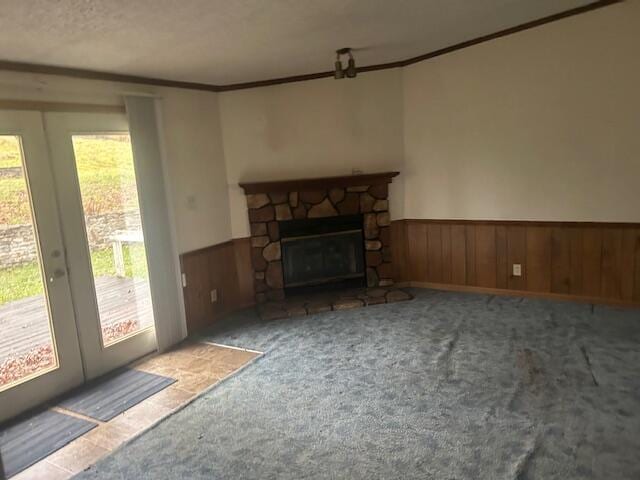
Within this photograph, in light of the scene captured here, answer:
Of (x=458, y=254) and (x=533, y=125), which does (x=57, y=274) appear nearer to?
(x=458, y=254)

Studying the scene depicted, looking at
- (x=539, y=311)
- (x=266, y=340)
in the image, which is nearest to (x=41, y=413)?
(x=266, y=340)

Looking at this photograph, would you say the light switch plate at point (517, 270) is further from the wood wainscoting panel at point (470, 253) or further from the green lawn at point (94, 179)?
the green lawn at point (94, 179)

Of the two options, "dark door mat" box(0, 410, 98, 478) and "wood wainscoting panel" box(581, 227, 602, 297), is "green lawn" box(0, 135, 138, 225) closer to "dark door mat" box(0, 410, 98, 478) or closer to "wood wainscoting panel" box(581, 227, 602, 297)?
"dark door mat" box(0, 410, 98, 478)

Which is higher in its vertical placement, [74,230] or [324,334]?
[74,230]

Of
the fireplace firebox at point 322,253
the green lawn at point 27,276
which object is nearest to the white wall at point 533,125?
the fireplace firebox at point 322,253

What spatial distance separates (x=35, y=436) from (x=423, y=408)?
7.37ft

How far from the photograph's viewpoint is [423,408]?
2.66 m

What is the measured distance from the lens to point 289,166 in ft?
15.7

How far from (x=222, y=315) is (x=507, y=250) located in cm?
283

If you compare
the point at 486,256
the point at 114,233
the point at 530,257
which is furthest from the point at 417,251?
the point at 114,233

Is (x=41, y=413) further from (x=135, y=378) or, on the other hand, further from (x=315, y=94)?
(x=315, y=94)

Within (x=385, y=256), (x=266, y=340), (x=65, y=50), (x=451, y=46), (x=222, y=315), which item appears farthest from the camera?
(x=385, y=256)

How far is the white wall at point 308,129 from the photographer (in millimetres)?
4656

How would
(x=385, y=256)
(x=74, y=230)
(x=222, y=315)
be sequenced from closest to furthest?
1. (x=74, y=230)
2. (x=222, y=315)
3. (x=385, y=256)
